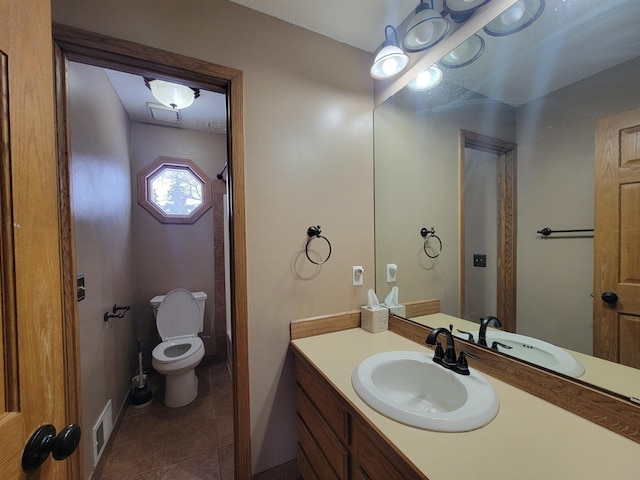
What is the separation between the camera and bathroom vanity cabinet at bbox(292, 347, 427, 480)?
2.37 ft

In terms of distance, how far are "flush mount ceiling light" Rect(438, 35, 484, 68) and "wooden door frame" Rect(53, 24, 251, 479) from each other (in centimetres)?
100

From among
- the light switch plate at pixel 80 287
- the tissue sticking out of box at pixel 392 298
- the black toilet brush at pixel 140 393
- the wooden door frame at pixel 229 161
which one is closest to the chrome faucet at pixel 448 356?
the tissue sticking out of box at pixel 392 298

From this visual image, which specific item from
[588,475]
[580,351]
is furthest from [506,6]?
[588,475]

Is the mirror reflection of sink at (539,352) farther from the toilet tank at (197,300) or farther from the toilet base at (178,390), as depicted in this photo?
the toilet tank at (197,300)

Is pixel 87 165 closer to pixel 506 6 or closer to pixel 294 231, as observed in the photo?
pixel 294 231

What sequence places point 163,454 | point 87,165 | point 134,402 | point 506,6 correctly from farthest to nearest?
point 134,402
point 163,454
point 87,165
point 506,6

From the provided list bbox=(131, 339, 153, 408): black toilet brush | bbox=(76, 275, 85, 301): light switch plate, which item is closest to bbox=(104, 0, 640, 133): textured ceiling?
bbox=(76, 275, 85, 301): light switch plate

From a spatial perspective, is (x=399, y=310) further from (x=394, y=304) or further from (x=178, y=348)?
(x=178, y=348)

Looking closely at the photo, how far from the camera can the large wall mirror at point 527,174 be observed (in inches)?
30.8

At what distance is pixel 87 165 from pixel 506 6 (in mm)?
2124

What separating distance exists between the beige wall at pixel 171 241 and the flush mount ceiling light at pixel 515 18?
100 inches

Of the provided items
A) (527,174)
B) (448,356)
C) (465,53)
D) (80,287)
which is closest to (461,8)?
(465,53)

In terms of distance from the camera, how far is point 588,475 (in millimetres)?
558

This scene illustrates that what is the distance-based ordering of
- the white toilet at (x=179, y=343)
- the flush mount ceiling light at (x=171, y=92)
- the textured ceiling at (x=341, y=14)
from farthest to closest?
1. the white toilet at (x=179, y=343)
2. the flush mount ceiling light at (x=171, y=92)
3. the textured ceiling at (x=341, y=14)
